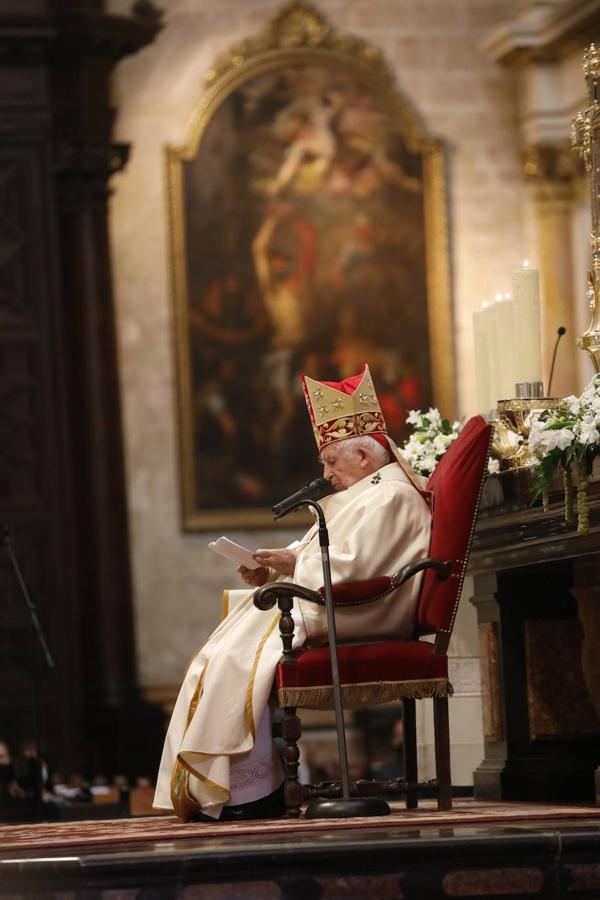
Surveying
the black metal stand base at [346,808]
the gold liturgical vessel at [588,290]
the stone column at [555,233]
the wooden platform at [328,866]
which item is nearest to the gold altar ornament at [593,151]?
the gold liturgical vessel at [588,290]

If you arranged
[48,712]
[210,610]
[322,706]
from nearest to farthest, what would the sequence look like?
[322,706]
[48,712]
[210,610]

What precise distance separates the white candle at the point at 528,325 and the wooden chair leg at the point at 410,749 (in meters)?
1.48

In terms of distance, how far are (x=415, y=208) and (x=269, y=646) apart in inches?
336

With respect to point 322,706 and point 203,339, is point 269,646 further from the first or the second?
point 203,339

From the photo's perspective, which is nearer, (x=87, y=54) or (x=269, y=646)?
(x=269, y=646)

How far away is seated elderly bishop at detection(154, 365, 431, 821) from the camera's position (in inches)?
265

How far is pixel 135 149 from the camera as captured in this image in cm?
1435

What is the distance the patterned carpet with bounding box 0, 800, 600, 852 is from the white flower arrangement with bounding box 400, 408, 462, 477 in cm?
166

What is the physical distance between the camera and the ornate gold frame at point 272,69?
1432cm

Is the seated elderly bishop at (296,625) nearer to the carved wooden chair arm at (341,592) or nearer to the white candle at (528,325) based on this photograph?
the carved wooden chair arm at (341,592)

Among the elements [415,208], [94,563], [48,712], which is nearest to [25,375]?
[94,563]

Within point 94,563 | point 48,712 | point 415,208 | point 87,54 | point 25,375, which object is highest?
point 87,54

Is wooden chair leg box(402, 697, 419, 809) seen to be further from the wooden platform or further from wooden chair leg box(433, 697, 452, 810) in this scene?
the wooden platform

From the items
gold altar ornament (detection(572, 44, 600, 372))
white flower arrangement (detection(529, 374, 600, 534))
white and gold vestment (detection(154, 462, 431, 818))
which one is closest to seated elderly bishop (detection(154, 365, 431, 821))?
white and gold vestment (detection(154, 462, 431, 818))
